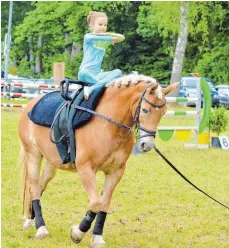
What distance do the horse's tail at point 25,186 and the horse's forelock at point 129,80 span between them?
1637mm

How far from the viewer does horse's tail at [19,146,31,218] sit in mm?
7426

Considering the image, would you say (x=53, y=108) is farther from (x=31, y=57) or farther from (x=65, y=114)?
(x=31, y=57)

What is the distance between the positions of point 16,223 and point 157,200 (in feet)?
7.90

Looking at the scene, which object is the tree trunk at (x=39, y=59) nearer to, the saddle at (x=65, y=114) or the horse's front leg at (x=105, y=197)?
the saddle at (x=65, y=114)

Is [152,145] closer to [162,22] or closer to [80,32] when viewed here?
[162,22]

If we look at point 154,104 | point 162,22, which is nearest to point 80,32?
point 162,22

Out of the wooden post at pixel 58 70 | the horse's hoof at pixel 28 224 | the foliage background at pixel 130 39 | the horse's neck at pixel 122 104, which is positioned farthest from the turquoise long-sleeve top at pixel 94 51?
the foliage background at pixel 130 39

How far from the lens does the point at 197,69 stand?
43531mm

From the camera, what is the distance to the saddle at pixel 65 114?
660 centimetres

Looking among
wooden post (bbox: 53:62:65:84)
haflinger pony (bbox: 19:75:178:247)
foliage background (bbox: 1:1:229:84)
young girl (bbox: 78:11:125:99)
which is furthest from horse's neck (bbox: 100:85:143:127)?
foliage background (bbox: 1:1:229:84)

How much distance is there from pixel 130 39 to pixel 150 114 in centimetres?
4103

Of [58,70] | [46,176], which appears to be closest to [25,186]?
[46,176]

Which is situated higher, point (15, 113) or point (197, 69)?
point (15, 113)

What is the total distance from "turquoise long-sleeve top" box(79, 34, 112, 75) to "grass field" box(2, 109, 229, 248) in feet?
5.95
